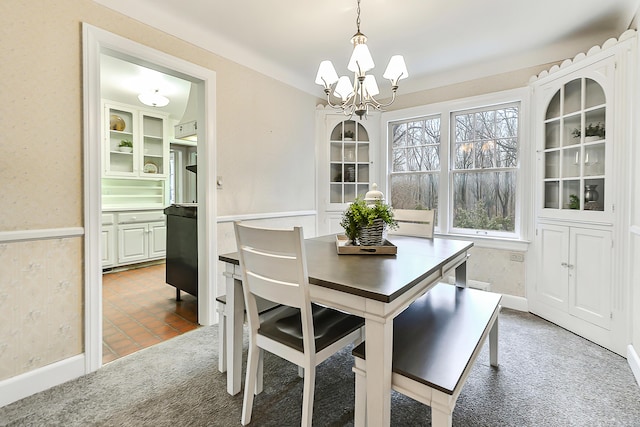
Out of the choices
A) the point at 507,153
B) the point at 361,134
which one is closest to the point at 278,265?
the point at 507,153

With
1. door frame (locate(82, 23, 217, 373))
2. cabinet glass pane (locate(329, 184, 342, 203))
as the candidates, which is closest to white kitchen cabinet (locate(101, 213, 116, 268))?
door frame (locate(82, 23, 217, 373))

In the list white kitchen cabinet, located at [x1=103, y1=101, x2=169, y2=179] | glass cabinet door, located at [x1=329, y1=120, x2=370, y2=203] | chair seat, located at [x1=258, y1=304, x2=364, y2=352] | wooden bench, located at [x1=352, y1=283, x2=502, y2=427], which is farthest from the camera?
white kitchen cabinet, located at [x1=103, y1=101, x2=169, y2=179]

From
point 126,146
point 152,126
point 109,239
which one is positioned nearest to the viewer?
point 109,239

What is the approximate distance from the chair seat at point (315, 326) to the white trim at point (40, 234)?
1378 mm

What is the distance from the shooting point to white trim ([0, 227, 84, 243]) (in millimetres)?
1679

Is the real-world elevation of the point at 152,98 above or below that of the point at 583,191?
above

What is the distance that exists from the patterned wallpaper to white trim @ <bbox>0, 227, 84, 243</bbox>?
3 cm

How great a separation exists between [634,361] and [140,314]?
394 centimetres

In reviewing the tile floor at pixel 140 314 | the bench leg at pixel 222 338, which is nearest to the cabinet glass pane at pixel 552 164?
the bench leg at pixel 222 338

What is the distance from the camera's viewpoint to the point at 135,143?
4801mm

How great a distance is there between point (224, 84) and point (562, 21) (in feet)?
9.54

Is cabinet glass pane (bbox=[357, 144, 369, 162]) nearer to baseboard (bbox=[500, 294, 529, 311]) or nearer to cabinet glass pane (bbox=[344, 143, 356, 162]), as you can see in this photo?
cabinet glass pane (bbox=[344, 143, 356, 162])

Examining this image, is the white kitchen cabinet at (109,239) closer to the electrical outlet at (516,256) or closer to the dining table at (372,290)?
the dining table at (372,290)

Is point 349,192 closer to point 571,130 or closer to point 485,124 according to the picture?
point 485,124
